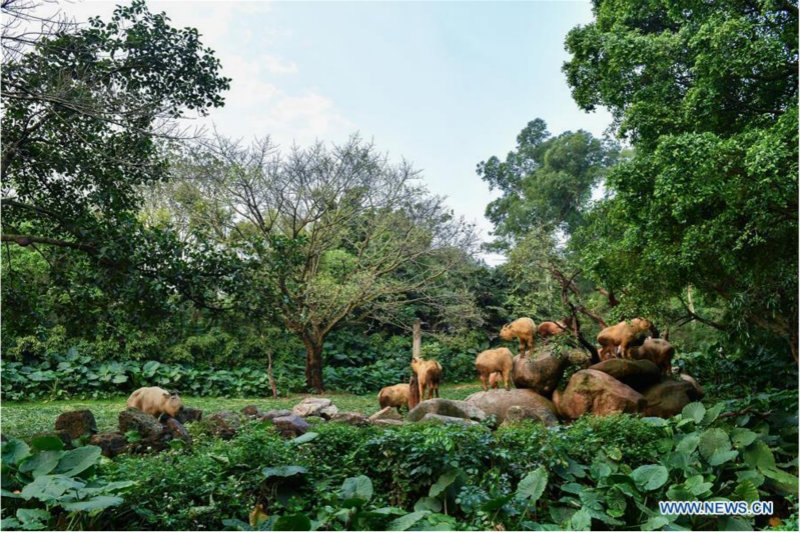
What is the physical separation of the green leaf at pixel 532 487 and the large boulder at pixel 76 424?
13.7 ft

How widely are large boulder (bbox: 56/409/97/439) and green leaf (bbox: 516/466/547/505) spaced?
417cm

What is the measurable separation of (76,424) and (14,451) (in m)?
1.50

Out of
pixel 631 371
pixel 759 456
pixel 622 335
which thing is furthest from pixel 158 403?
pixel 759 456

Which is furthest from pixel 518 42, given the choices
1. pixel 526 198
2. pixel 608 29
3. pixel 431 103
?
pixel 526 198

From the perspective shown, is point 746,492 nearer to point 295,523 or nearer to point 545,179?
point 295,523

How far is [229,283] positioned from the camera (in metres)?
6.53

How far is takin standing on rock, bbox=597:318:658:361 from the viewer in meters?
9.36

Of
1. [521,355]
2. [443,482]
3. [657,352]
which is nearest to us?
[443,482]

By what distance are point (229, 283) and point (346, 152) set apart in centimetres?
833

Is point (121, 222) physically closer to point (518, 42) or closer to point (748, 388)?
point (518, 42)

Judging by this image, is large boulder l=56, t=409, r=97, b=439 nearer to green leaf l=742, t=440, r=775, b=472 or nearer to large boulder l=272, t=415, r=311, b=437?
large boulder l=272, t=415, r=311, b=437

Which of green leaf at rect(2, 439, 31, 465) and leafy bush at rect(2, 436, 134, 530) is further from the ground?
green leaf at rect(2, 439, 31, 465)

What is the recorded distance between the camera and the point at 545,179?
69.4 ft

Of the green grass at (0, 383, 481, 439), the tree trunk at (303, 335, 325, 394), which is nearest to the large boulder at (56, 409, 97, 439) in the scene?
the green grass at (0, 383, 481, 439)
